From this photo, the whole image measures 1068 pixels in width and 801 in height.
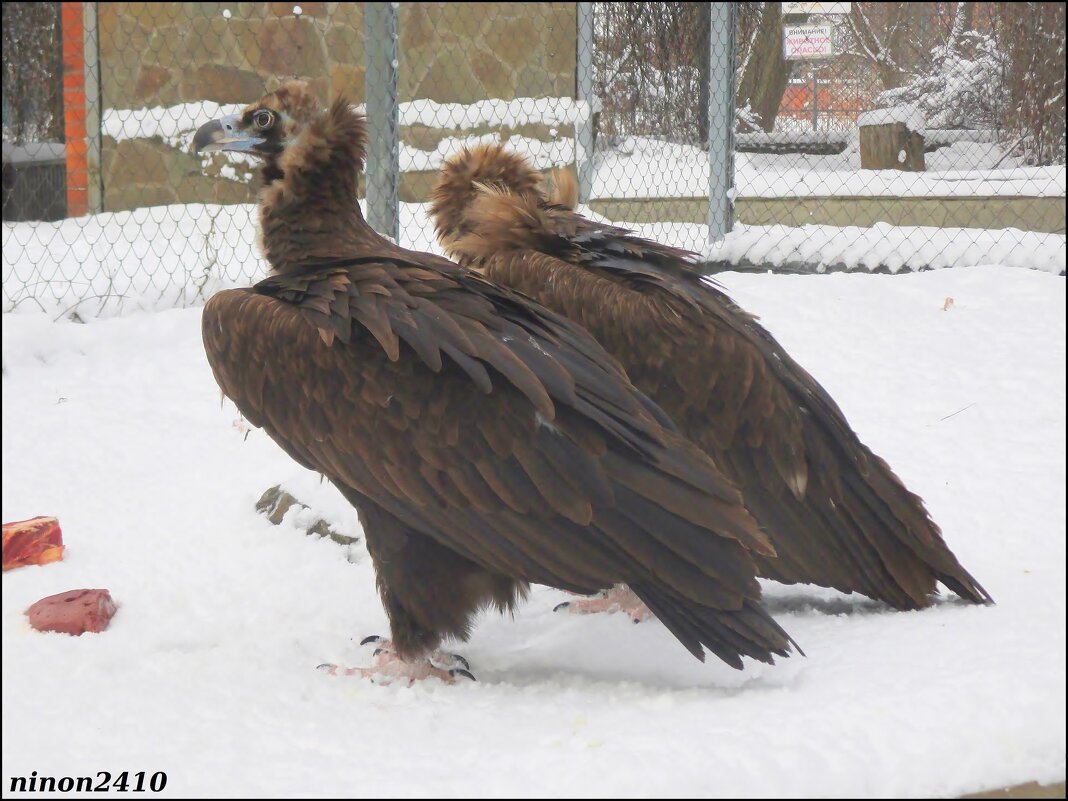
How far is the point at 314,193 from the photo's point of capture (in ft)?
11.4

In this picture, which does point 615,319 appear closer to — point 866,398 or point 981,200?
point 866,398

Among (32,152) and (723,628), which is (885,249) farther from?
(32,152)

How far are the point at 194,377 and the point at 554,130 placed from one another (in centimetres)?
353

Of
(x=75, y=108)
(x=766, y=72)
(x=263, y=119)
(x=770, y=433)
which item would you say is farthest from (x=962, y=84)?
(x=263, y=119)

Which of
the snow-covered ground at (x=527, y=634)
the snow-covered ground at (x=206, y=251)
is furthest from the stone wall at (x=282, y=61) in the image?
the snow-covered ground at (x=527, y=634)

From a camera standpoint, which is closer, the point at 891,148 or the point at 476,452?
the point at 476,452

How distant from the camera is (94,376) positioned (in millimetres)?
5488

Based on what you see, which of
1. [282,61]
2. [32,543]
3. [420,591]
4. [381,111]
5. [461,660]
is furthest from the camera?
[282,61]

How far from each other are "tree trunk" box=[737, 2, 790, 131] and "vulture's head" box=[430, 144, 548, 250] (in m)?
3.95

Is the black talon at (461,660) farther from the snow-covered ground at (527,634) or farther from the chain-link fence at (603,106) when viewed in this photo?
the chain-link fence at (603,106)

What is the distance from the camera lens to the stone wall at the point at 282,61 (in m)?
7.75

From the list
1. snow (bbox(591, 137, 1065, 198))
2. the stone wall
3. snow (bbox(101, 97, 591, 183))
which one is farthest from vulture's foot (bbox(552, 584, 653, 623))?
the stone wall

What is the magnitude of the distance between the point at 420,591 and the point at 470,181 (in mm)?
1710

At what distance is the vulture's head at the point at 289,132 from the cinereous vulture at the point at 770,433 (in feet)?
2.07
